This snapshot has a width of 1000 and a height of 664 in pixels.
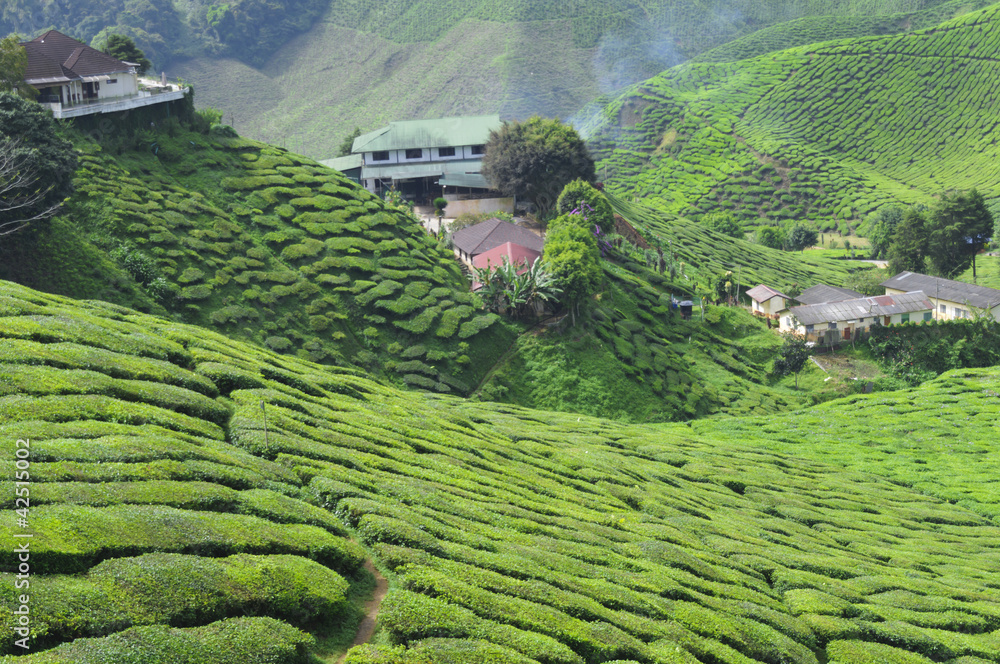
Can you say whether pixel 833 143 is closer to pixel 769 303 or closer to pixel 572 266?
pixel 769 303

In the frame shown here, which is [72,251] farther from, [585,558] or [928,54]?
[928,54]

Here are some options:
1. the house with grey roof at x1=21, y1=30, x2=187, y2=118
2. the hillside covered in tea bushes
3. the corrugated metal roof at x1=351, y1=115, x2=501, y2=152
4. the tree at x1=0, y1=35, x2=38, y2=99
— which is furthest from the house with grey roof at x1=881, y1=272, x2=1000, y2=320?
the tree at x1=0, y1=35, x2=38, y2=99

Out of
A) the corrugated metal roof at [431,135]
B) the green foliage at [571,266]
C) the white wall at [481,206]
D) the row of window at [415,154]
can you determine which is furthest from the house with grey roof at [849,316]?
the row of window at [415,154]

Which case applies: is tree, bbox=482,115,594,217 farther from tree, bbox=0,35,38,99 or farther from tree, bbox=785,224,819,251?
tree, bbox=785,224,819,251

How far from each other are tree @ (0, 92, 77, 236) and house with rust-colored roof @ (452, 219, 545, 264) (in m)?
36.5

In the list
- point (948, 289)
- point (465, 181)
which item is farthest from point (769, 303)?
point (465, 181)

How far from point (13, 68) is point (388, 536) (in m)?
57.3

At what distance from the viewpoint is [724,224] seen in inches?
5709

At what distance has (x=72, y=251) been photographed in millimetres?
50906

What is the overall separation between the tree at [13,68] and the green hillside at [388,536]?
34.8m

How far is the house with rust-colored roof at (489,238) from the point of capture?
77500 mm

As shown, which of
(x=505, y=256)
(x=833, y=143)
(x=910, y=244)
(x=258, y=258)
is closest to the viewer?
(x=258, y=258)

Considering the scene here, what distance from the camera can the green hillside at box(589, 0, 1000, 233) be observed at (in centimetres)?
16600

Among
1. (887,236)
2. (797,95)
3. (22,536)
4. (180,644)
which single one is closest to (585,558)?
(180,644)
